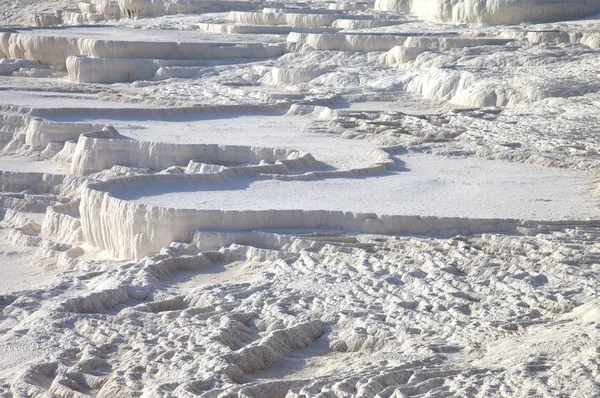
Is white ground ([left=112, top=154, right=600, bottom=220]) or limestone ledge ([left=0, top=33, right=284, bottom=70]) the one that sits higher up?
limestone ledge ([left=0, top=33, right=284, bottom=70])

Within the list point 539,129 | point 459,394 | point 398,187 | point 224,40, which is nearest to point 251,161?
point 398,187

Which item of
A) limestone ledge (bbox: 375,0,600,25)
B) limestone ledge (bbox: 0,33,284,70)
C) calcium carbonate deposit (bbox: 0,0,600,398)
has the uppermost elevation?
limestone ledge (bbox: 375,0,600,25)

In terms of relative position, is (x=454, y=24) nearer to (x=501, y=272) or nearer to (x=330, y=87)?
(x=330, y=87)

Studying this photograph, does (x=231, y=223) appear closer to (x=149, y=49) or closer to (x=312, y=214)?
(x=312, y=214)

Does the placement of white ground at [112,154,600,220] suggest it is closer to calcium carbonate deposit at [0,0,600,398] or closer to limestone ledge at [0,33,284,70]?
calcium carbonate deposit at [0,0,600,398]

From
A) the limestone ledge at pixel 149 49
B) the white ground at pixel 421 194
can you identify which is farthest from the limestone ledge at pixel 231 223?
the limestone ledge at pixel 149 49

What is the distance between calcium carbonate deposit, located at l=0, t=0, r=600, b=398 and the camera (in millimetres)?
5398

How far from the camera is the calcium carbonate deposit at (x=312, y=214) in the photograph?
213 inches

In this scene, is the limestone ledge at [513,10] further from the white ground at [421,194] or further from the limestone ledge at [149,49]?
→ the white ground at [421,194]

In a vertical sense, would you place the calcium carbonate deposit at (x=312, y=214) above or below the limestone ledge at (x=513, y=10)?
below

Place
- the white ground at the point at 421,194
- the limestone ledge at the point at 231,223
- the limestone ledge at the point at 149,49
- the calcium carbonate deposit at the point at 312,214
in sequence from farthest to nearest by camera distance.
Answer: the limestone ledge at the point at 149,49 → the white ground at the point at 421,194 → the limestone ledge at the point at 231,223 → the calcium carbonate deposit at the point at 312,214

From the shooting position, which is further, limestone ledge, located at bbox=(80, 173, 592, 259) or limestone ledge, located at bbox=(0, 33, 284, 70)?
limestone ledge, located at bbox=(0, 33, 284, 70)

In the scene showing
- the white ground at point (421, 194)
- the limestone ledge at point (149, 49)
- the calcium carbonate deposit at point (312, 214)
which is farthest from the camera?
the limestone ledge at point (149, 49)

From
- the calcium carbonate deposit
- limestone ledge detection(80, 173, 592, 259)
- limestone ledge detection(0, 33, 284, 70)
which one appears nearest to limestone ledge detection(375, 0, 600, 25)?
the calcium carbonate deposit
